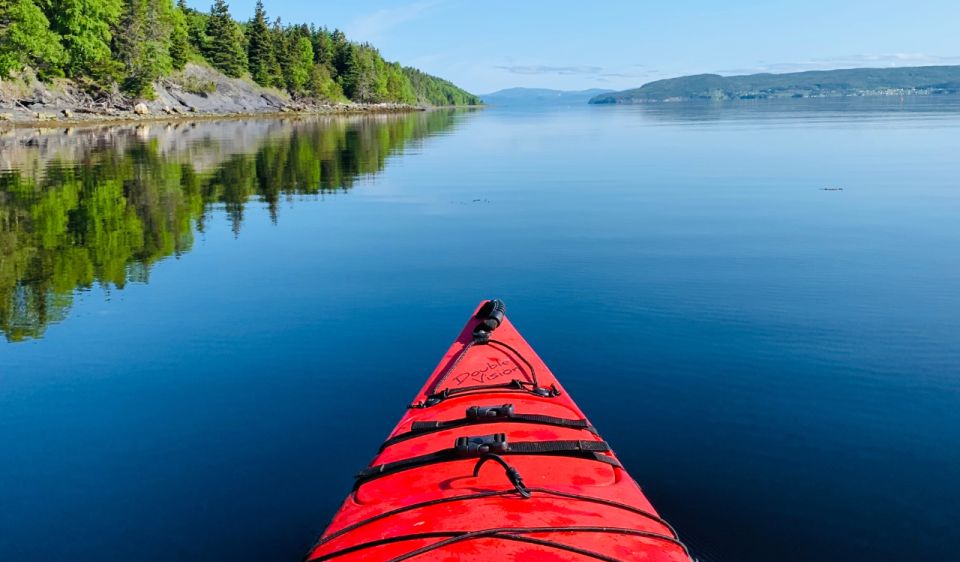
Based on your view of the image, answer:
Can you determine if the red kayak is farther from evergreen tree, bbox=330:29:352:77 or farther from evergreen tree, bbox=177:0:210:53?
evergreen tree, bbox=330:29:352:77

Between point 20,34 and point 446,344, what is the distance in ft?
225

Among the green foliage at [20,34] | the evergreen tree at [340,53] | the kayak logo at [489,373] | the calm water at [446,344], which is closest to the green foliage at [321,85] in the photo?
the evergreen tree at [340,53]

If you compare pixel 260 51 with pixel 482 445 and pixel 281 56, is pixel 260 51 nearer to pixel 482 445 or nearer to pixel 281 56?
pixel 281 56

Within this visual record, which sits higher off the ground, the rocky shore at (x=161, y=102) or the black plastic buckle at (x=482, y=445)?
the rocky shore at (x=161, y=102)

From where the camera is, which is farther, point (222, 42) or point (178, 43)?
point (222, 42)

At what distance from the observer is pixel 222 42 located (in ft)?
370

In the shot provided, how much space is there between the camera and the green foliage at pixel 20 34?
Answer: 62.0 m

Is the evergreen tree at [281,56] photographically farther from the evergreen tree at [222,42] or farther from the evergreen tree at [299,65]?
the evergreen tree at [222,42]

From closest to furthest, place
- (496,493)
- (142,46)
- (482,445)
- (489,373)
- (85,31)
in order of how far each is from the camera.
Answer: (496,493) → (482,445) → (489,373) → (85,31) → (142,46)

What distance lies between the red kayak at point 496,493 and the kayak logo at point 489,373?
0.95 feet

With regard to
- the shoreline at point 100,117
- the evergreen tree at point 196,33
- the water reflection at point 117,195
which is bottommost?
the water reflection at point 117,195

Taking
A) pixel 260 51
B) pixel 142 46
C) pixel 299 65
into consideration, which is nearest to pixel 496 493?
pixel 142 46

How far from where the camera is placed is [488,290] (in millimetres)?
14094

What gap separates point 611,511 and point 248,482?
4176 millimetres
